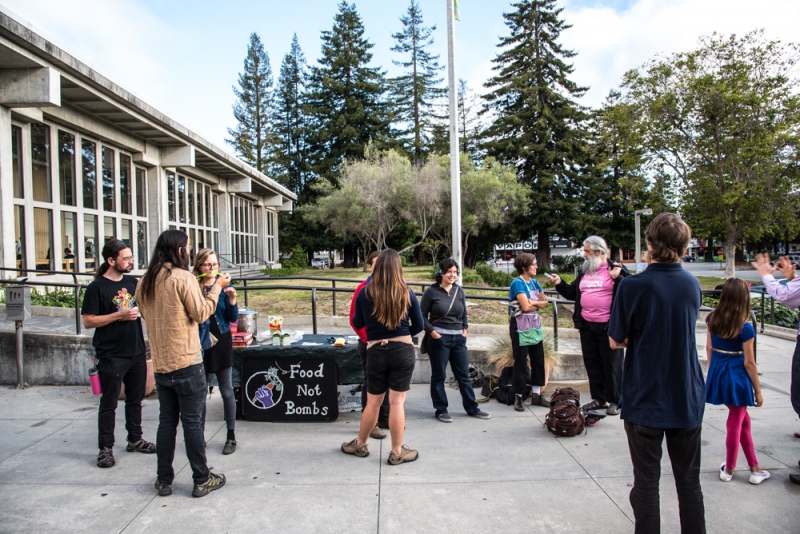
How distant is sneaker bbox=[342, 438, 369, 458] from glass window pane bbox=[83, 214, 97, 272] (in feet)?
43.8

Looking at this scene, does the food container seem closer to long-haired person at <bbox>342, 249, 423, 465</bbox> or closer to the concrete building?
long-haired person at <bbox>342, 249, 423, 465</bbox>

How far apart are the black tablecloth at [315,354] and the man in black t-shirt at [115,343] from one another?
991 millimetres

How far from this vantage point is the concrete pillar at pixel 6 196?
1098 cm

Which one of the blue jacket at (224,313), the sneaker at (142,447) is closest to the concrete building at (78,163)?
the blue jacket at (224,313)

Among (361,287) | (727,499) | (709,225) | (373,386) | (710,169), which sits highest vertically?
(710,169)

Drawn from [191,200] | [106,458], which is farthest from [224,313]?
[191,200]

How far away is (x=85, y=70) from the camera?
11.7 metres

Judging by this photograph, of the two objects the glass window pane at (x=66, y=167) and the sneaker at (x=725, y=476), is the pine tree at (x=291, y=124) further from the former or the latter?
the sneaker at (x=725, y=476)

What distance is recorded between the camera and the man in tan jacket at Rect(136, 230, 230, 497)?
11.4ft

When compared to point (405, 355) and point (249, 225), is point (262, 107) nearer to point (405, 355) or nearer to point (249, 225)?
point (249, 225)

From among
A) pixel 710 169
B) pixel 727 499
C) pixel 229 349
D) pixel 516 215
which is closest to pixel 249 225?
pixel 516 215

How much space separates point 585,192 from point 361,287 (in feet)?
130

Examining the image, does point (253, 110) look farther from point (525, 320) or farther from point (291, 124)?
point (525, 320)

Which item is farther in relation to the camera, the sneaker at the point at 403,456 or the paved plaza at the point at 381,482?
the sneaker at the point at 403,456
